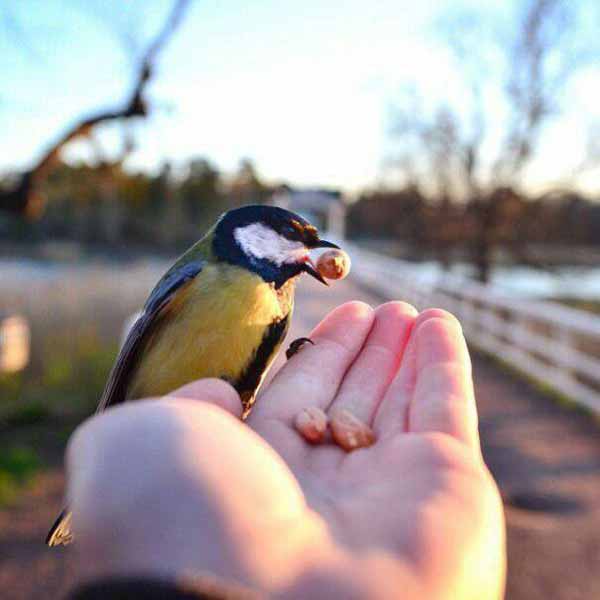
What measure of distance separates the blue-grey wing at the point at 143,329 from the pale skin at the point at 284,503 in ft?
1.99

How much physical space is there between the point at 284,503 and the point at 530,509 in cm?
414

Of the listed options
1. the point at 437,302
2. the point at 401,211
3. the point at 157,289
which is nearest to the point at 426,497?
the point at 157,289

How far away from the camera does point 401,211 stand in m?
24.3

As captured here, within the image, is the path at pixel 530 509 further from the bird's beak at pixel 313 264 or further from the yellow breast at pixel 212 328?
the bird's beak at pixel 313 264

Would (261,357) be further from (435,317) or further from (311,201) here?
(311,201)

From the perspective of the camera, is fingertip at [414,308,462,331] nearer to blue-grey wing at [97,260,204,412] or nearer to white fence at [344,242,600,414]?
blue-grey wing at [97,260,204,412]

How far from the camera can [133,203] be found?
23141 millimetres

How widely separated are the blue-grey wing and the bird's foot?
15.5 inches

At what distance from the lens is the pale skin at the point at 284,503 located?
111 centimetres

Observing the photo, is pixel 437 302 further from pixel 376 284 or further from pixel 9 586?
pixel 9 586

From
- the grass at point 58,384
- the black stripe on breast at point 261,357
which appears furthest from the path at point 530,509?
the grass at point 58,384

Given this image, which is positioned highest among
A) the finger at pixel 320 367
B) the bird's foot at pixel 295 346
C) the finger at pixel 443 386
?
the finger at pixel 443 386

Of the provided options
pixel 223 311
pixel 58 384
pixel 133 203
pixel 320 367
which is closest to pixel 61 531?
pixel 223 311

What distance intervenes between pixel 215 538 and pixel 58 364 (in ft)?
31.8
